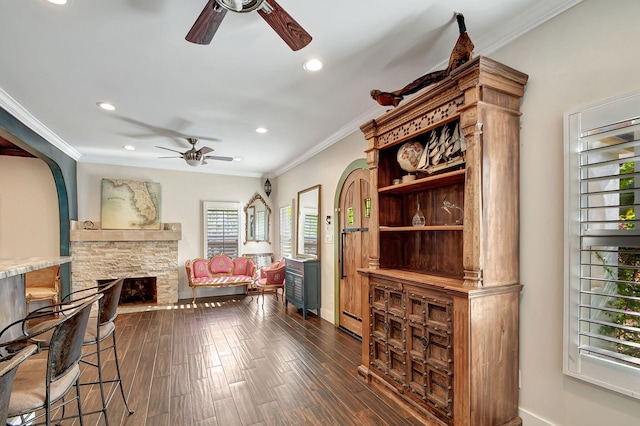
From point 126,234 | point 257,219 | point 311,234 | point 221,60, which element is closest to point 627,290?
point 221,60

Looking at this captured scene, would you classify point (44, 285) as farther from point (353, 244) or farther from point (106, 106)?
point (353, 244)

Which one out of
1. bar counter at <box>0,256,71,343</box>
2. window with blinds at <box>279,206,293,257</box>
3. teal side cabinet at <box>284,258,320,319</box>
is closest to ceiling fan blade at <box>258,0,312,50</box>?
bar counter at <box>0,256,71,343</box>

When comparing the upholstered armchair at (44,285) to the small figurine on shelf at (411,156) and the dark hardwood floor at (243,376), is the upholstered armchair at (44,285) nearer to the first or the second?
the dark hardwood floor at (243,376)

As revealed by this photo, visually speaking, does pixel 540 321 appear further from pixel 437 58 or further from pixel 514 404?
pixel 437 58

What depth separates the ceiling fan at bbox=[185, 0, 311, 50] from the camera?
152 cm

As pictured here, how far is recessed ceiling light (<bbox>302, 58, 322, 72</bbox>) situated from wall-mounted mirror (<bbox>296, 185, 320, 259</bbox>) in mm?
2599

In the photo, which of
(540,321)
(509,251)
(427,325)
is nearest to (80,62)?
(427,325)

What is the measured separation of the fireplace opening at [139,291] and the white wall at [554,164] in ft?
20.8

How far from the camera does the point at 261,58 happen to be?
2.50m

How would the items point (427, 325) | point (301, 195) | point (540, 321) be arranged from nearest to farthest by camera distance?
1. point (540, 321)
2. point (427, 325)
3. point (301, 195)

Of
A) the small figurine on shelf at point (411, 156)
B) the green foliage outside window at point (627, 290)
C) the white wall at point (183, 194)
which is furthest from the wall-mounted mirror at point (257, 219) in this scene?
the green foliage outside window at point (627, 290)

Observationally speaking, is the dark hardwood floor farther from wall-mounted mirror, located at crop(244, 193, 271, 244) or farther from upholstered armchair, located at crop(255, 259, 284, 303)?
wall-mounted mirror, located at crop(244, 193, 271, 244)

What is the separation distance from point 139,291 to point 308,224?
12.6ft

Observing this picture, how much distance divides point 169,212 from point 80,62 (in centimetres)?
427
